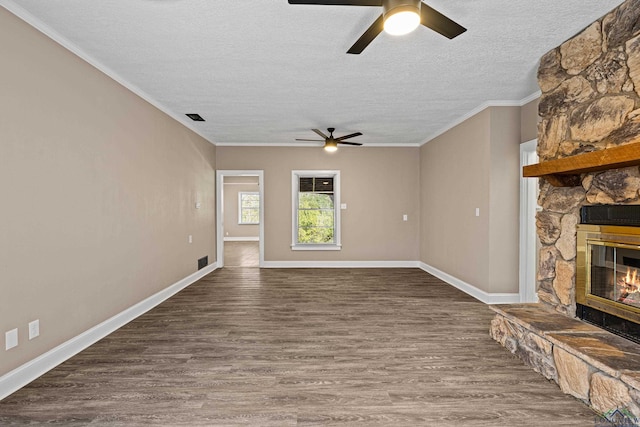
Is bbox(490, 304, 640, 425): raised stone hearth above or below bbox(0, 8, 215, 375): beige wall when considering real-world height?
below

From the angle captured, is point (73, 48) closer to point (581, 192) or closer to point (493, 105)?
point (581, 192)

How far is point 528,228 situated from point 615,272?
185cm

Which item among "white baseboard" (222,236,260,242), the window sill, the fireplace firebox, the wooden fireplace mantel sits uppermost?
the wooden fireplace mantel

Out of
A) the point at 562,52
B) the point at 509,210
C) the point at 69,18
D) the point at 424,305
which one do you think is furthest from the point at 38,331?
the point at 509,210

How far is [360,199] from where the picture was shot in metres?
6.86

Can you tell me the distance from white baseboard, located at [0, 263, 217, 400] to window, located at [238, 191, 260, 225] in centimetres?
856

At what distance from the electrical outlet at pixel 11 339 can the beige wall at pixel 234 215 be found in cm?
1055

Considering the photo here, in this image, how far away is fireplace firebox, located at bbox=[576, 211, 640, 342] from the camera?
2193mm

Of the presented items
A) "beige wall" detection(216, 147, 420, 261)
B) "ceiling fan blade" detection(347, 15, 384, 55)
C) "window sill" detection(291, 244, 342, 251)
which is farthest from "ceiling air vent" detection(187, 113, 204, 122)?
"ceiling fan blade" detection(347, 15, 384, 55)

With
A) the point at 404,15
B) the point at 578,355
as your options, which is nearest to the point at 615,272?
the point at 578,355

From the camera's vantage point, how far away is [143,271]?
3900 millimetres

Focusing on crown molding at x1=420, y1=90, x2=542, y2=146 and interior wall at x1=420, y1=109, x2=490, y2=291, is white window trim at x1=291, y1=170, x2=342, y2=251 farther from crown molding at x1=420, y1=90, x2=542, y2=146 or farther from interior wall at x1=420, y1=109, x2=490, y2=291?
crown molding at x1=420, y1=90, x2=542, y2=146

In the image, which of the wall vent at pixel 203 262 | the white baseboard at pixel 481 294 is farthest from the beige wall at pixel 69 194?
the white baseboard at pixel 481 294

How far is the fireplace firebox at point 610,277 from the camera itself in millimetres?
2193
